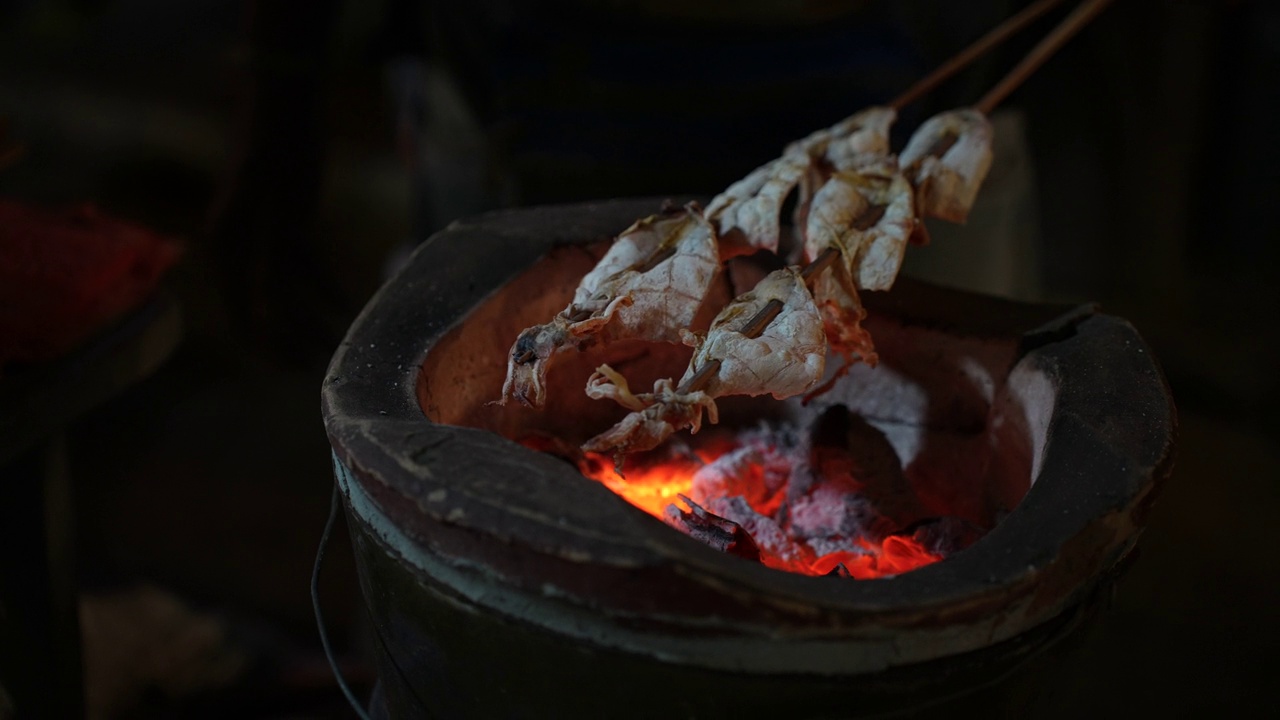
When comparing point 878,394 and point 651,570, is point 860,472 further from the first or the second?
point 651,570

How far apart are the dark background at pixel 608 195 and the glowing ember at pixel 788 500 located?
730 mm

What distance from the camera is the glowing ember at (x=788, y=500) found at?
1906mm

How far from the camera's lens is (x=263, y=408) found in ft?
15.8

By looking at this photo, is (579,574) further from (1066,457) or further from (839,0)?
(839,0)

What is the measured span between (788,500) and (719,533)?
43cm

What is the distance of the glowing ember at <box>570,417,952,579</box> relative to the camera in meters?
1.91

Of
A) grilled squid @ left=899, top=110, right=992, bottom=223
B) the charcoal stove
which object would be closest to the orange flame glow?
the charcoal stove

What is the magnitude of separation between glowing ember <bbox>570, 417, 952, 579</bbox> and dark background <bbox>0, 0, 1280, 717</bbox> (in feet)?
2.39

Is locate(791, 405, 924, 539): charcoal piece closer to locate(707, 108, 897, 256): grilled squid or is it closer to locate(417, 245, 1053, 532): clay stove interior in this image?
locate(417, 245, 1053, 532): clay stove interior

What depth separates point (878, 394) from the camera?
7.46 feet

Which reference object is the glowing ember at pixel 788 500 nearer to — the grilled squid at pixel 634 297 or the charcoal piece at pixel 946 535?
the charcoal piece at pixel 946 535

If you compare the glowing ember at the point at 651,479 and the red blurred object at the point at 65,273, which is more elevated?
the red blurred object at the point at 65,273

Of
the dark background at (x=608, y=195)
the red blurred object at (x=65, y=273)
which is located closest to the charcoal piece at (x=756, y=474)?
the dark background at (x=608, y=195)

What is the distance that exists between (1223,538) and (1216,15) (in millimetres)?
2228
